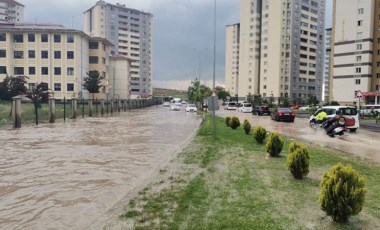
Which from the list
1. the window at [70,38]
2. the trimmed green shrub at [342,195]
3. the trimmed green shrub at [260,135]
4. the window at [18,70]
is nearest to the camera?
the trimmed green shrub at [342,195]

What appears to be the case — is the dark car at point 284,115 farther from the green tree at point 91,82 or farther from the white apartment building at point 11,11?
the white apartment building at point 11,11

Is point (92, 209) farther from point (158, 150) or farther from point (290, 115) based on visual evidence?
point (290, 115)

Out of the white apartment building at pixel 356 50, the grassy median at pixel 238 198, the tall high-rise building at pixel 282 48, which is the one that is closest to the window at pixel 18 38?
the white apartment building at pixel 356 50

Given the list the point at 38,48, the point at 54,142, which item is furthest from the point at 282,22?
the point at 54,142

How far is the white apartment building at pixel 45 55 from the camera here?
229 feet

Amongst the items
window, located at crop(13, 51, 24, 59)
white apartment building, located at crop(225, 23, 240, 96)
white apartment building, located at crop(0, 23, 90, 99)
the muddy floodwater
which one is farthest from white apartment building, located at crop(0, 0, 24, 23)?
the muddy floodwater

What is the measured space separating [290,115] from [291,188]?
93.3ft

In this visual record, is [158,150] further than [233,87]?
No

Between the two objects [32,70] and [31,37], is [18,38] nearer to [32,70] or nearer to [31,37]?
[31,37]

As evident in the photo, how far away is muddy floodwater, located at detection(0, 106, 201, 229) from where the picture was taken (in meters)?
6.11

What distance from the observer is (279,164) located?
34.5 feet

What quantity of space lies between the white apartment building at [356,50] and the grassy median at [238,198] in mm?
72642

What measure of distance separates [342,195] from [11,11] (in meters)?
162

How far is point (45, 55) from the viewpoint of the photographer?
70.5 metres
